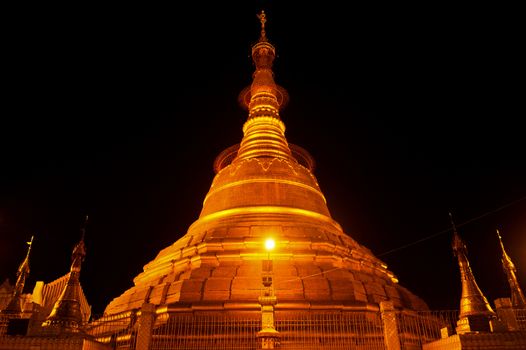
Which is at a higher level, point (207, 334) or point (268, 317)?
point (268, 317)

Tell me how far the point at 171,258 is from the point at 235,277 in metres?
3.68

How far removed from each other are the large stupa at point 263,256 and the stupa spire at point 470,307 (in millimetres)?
3086

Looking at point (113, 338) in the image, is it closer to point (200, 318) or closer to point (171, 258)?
point (200, 318)

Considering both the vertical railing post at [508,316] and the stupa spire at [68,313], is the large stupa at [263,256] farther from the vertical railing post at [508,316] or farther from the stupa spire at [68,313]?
the vertical railing post at [508,316]

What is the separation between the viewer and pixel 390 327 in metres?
10.9

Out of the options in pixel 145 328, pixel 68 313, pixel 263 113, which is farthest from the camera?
pixel 263 113

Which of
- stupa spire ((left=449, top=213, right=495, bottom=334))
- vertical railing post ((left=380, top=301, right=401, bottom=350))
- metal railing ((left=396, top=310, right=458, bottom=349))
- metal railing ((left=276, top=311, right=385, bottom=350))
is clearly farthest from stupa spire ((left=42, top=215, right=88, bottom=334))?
stupa spire ((left=449, top=213, right=495, bottom=334))

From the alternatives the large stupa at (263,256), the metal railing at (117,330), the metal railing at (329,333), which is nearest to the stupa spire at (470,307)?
the metal railing at (329,333)

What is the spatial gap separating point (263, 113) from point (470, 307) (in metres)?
15.4

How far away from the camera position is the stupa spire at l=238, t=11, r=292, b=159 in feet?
70.4

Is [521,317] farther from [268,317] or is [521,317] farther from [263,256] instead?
[263,256]

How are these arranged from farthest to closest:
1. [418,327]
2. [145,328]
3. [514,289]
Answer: [514,289] < [418,327] < [145,328]

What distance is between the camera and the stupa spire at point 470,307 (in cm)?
969

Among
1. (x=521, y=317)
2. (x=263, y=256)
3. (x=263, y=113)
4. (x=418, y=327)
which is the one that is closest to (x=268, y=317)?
(x=418, y=327)
